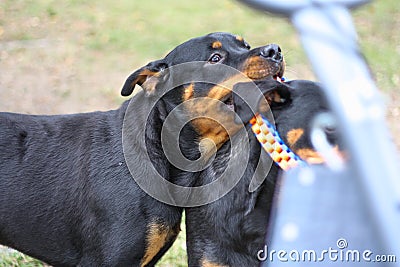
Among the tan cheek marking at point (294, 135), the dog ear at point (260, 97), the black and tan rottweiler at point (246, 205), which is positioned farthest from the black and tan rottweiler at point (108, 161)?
the tan cheek marking at point (294, 135)

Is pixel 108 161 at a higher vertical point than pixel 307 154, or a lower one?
lower

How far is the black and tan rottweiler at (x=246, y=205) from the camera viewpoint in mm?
2969

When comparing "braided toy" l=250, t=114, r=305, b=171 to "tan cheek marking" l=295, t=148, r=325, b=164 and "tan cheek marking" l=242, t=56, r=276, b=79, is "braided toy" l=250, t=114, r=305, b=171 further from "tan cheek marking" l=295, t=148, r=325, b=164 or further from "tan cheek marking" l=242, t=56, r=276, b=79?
"tan cheek marking" l=242, t=56, r=276, b=79

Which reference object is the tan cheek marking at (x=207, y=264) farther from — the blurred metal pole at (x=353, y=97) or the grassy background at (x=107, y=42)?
the grassy background at (x=107, y=42)

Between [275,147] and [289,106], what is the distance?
554 millimetres

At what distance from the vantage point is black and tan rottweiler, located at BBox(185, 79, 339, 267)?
297 centimetres

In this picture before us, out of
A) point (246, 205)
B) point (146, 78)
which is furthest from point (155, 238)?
point (146, 78)

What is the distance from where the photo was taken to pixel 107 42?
10.2 metres

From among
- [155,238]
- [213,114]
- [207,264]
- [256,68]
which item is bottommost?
[155,238]

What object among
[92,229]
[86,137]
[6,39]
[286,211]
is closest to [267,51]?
[86,137]

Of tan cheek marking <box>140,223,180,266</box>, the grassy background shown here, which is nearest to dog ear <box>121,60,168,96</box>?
tan cheek marking <box>140,223,180,266</box>

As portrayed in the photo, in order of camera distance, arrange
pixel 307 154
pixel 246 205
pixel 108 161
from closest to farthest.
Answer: pixel 307 154 < pixel 246 205 < pixel 108 161

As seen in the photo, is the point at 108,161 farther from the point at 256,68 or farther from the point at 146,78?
the point at 256,68

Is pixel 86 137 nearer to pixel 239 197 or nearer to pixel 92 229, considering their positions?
→ pixel 92 229
